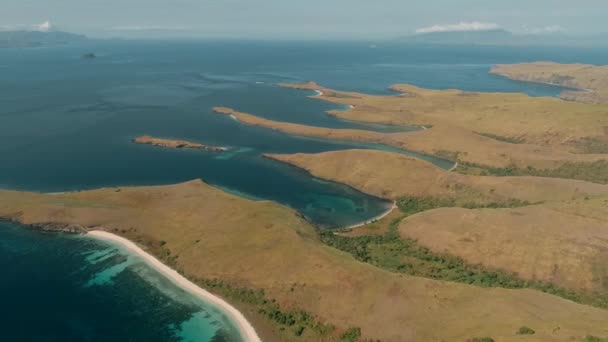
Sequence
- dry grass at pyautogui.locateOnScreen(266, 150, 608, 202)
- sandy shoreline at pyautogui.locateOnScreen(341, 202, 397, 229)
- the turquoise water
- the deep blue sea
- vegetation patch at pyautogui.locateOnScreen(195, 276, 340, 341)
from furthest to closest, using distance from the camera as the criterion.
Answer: dry grass at pyautogui.locateOnScreen(266, 150, 608, 202) → sandy shoreline at pyautogui.locateOnScreen(341, 202, 397, 229) → the deep blue sea → the turquoise water → vegetation patch at pyautogui.locateOnScreen(195, 276, 340, 341)

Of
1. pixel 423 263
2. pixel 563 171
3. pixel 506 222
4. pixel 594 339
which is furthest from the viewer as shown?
pixel 563 171

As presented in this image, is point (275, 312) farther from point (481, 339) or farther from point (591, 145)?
point (591, 145)

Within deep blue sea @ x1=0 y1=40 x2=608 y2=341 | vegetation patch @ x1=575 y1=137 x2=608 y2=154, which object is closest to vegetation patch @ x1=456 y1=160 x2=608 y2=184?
deep blue sea @ x1=0 y1=40 x2=608 y2=341

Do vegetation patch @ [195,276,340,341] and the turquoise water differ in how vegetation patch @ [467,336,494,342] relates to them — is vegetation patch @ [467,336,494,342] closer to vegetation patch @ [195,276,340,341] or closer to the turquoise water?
vegetation patch @ [195,276,340,341]

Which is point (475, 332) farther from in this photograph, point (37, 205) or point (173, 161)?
point (173, 161)

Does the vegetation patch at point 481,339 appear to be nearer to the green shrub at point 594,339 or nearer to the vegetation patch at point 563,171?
the green shrub at point 594,339

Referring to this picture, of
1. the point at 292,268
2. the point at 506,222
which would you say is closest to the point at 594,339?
the point at 292,268

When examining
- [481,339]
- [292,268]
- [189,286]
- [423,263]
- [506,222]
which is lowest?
[189,286]
